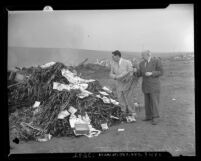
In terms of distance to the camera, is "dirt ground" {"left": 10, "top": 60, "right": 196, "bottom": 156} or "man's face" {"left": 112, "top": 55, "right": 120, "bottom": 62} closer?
"dirt ground" {"left": 10, "top": 60, "right": 196, "bottom": 156}

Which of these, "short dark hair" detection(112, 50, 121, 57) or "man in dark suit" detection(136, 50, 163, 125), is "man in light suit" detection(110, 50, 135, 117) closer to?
"short dark hair" detection(112, 50, 121, 57)

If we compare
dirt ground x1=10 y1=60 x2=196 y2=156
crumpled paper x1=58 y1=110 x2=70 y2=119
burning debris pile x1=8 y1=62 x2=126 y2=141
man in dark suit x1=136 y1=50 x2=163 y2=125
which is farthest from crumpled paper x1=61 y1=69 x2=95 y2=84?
man in dark suit x1=136 y1=50 x2=163 y2=125

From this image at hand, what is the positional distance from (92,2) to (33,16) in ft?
2.12

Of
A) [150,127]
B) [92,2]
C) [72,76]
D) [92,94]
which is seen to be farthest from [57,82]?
[150,127]

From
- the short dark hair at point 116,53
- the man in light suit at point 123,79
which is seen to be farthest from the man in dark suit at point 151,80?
the short dark hair at point 116,53

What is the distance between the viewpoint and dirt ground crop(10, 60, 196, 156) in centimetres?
250

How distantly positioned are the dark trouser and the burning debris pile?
0.27m

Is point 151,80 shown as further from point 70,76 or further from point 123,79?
point 70,76

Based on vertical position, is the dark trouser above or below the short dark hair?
below

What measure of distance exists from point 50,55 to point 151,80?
111 centimetres

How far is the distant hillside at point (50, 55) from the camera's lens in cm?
258

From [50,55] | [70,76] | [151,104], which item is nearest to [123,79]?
[151,104]

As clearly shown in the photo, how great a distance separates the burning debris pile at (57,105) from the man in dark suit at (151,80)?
30 centimetres

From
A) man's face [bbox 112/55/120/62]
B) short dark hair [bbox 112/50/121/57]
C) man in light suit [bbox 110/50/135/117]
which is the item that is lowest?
man in light suit [bbox 110/50/135/117]
